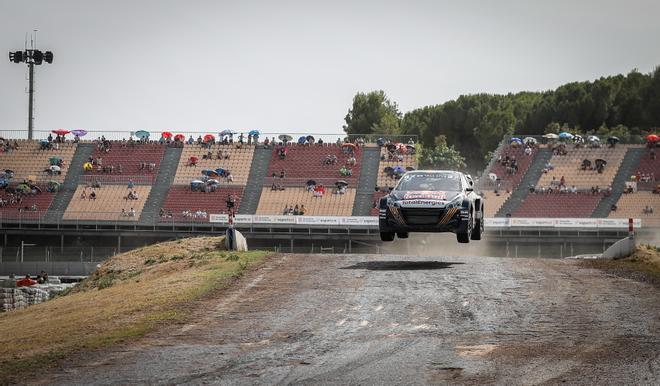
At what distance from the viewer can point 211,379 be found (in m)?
12.6

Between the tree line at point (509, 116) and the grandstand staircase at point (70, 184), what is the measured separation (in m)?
48.2

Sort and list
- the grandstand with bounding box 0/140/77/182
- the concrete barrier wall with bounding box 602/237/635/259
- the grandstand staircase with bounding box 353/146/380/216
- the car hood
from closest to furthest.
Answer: the car hood, the concrete barrier wall with bounding box 602/237/635/259, the grandstand staircase with bounding box 353/146/380/216, the grandstand with bounding box 0/140/77/182

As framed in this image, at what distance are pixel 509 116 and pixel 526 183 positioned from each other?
5524cm

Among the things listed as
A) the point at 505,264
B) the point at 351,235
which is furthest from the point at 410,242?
the point at 505,264

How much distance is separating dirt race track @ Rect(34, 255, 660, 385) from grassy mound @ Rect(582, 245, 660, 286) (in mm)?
762

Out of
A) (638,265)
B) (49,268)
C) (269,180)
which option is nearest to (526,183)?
(269,180)

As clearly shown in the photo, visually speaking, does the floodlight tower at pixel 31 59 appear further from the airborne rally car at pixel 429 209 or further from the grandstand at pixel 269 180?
the airborne rally car at pixel 429 209

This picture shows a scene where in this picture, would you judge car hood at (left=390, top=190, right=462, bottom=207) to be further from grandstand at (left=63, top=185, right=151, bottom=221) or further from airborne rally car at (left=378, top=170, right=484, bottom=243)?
grandstand at (left=63, top=185, right=151, bottom=221)

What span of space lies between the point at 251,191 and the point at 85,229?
44.9 feet

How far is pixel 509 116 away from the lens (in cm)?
13162

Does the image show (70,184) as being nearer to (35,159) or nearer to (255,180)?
(35,159)

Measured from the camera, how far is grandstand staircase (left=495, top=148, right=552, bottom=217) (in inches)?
2928

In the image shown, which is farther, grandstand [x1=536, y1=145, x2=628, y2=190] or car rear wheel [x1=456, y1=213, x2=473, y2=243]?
grandstand [x1=536, y1=145, x2=628, y2=190]

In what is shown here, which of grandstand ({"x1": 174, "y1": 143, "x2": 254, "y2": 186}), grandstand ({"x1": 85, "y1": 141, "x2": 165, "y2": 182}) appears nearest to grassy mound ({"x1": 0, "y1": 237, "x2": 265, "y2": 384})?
grandstand ({"x1": 174, "y1": 143, "x2": 254, "y2": 186})
